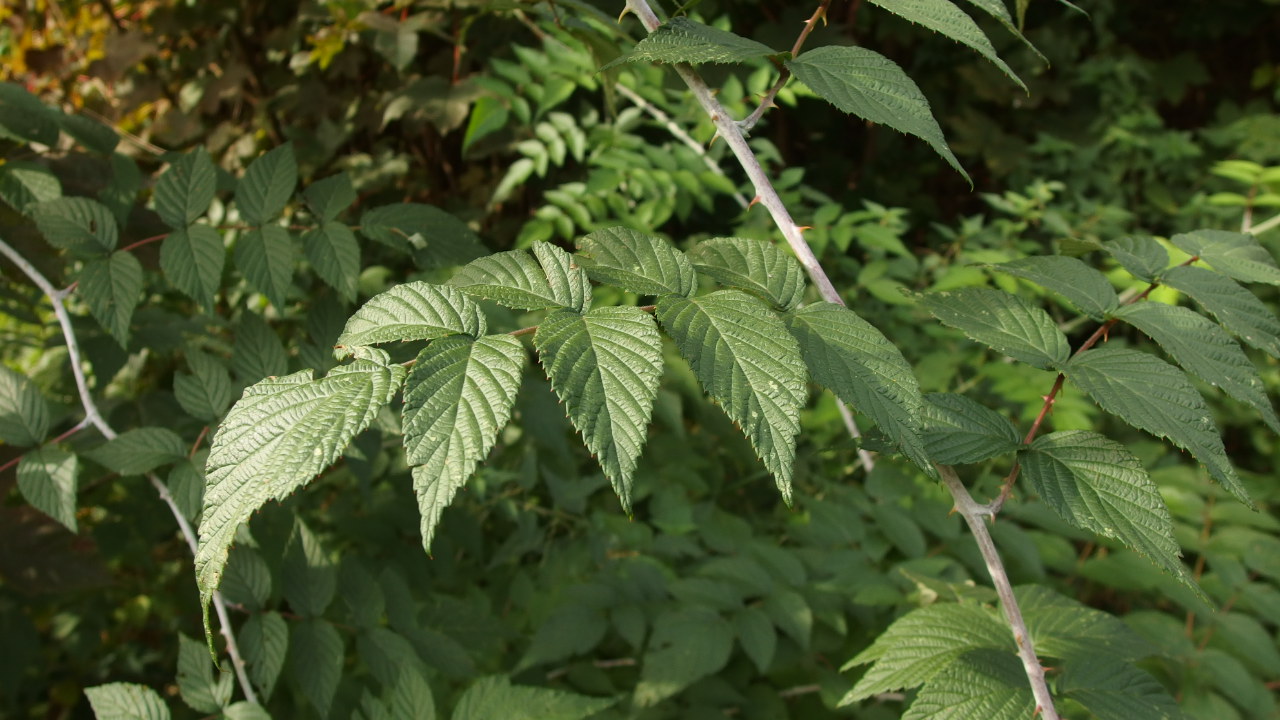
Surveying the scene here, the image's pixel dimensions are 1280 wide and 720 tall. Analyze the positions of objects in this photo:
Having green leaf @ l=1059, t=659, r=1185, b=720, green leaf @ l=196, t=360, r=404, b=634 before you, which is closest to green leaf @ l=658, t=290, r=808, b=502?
green leaf @ l=196, t=360, r=404, b=634

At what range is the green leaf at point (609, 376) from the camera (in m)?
0.66

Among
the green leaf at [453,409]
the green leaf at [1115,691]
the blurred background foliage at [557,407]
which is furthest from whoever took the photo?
the blurred background foliage at [557,407]

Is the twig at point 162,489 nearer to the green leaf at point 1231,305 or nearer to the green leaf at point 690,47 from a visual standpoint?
the green leaf at point 690,47

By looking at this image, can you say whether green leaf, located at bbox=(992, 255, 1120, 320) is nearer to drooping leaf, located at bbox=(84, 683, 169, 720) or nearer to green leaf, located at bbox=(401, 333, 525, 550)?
green leaf, located at bbox=(401, 333, 525, 550)

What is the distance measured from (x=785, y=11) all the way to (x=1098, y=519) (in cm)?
358

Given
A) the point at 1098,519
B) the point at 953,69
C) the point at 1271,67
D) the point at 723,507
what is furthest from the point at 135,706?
the point at 1271,67

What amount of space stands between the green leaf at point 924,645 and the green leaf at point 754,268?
425 mm

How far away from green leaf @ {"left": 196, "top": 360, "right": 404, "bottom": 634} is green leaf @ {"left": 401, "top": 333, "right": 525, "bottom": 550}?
32mm

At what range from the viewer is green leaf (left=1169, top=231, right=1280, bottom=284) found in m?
1.01

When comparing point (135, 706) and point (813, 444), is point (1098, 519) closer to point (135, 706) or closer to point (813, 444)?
point (135, 706)

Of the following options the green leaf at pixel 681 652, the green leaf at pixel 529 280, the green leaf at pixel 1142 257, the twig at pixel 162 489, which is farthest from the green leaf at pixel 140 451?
the green leaf at pixel 1142 257

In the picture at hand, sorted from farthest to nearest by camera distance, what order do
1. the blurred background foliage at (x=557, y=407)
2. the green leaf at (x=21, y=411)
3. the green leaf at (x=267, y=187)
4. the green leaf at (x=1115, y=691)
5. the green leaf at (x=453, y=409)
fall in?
the blurred background foliage at (x=557, y=407), the green leaf at (x=267, y=187), the green leaf at (x=21, y=411), the green leaf at (x=1115, y=691), the green leaf at (x=453, y=409)

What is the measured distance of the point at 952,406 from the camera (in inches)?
35.5

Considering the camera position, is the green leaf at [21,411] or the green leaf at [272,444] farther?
the green leaf at [21,411]
